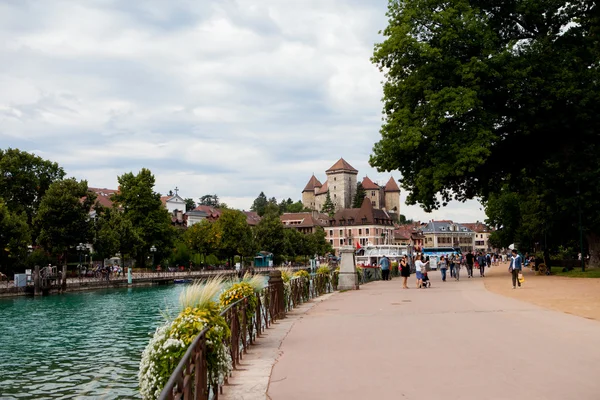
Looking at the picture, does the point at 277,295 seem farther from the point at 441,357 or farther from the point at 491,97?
the point at 491,97

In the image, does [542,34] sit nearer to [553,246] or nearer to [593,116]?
[593,116]

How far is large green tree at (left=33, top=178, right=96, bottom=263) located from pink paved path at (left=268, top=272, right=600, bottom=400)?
49.9 metres

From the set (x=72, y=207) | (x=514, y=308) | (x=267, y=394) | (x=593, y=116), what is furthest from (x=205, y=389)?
(x=72, y=207)

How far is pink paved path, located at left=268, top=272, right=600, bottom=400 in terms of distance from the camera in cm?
785

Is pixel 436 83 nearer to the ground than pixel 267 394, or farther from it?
farther from it

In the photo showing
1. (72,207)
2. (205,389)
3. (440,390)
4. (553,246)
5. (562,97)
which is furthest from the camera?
(72,207)

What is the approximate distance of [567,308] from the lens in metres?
18.0

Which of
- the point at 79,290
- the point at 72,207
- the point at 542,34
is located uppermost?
the point at 542,34

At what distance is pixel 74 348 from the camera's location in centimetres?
2100

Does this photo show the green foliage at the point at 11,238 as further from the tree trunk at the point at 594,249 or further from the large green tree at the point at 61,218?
the tree trunk at the point at 594,249

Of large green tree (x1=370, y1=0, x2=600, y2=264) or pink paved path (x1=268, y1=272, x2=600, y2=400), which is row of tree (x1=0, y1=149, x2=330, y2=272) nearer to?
large green tree (x1=370, y1=0, x2=600, y2=264)

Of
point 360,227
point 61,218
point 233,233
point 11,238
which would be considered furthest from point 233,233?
point 360,227

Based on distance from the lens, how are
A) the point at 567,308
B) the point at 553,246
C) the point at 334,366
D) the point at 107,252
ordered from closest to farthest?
the point at 334,366, the point at 567,308, the point at 553,246, the point at 107,252

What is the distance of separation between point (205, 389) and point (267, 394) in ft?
4.38
